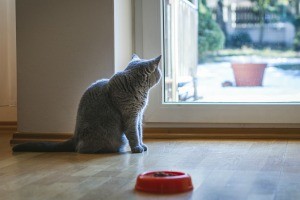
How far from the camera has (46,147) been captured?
8.43ft

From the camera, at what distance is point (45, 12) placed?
2895mm

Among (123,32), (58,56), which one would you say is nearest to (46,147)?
(58,56)

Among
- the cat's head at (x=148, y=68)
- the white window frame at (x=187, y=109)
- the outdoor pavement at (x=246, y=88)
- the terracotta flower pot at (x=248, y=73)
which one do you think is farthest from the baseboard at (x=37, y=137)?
the terracotta flower pot at (x=248, y=73)

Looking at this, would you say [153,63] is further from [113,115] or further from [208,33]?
[208,33]

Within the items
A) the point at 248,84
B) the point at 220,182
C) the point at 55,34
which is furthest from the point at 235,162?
the point at 55,34

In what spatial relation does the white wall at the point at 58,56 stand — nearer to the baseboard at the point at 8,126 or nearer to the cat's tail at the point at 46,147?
the cat's tail at the point at 46,147

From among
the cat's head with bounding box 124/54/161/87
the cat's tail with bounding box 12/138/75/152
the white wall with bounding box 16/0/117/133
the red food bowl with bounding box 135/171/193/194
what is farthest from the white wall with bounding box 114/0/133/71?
the red food bowl with bounding box 135/171/193/194

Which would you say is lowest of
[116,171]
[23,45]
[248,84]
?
[116,171]

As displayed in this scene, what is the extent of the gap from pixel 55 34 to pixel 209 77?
0.80 metres

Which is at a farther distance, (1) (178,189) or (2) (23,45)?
(2) (23,45)

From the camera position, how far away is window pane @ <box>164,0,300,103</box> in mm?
2992

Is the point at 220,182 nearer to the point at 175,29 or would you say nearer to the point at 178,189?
the point at 178,189

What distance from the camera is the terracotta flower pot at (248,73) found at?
3.04m

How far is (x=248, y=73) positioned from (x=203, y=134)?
38cm
